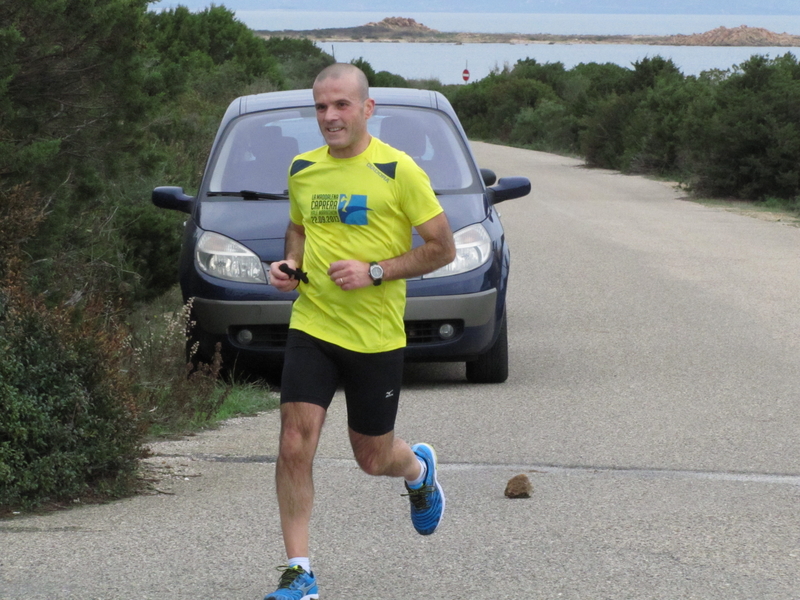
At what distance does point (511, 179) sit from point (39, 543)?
460 centimetres

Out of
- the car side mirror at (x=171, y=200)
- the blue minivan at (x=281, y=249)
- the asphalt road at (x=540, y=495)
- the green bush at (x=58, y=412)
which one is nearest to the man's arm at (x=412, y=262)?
the asphalt road at (x=540, y=495)

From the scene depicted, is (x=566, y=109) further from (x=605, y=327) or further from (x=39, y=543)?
(x=39, y=543)

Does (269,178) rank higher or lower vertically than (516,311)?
higher

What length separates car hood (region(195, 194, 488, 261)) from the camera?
7801mm

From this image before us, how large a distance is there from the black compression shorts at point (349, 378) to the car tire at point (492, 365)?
3642mm

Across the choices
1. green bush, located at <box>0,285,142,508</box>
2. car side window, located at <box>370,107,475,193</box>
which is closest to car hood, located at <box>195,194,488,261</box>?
car side window, located at <box>370,107,475,193</box>

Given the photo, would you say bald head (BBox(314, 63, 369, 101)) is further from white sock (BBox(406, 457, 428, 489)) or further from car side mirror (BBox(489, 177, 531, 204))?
car side mirror (BBox(489, 177, 531, 204))

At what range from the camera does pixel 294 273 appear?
14.4 feet

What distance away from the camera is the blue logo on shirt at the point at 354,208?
434cm

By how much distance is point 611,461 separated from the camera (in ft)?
21.2

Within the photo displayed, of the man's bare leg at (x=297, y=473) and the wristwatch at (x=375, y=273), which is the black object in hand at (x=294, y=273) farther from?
the man's bare leg at (x=297, y=473)

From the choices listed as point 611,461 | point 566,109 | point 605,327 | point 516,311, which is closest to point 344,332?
point 611,461

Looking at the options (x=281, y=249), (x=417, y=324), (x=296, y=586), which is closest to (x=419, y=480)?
(x=296, y=586)

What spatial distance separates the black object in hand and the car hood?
3297 millimetres
